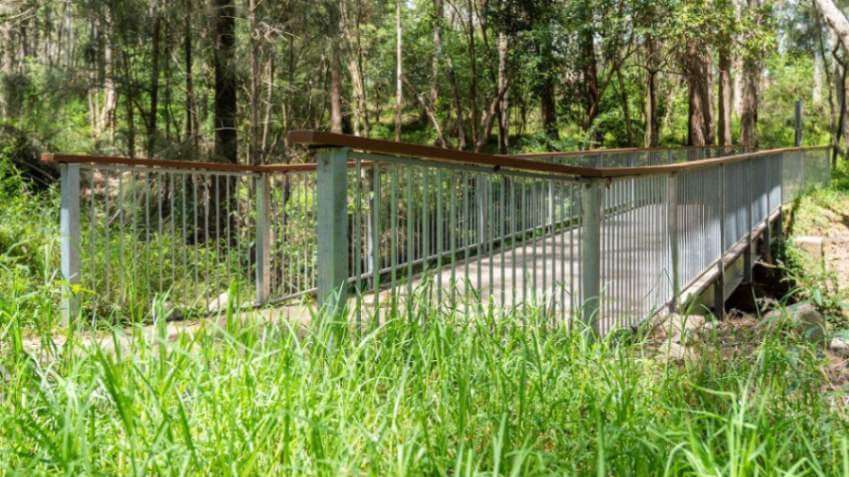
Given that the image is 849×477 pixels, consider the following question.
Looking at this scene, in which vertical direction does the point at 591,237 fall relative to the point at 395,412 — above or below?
above

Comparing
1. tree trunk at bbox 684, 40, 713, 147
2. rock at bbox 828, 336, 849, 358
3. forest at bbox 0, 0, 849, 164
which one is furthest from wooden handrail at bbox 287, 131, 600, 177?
tree trunk at bbox 684, 40, 713, 147

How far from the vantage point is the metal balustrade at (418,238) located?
374 centimetres

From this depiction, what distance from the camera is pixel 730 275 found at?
395 inches

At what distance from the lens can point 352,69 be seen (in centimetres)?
2405

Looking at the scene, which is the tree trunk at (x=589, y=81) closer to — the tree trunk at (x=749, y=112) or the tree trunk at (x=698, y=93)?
the tree trunk at (x=698, y=93)

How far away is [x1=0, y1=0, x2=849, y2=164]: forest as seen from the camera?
13.1m

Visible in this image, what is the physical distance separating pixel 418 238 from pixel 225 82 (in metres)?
6.80

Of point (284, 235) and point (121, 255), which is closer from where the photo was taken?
point (121, 255)

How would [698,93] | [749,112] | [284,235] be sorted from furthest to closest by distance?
[749,112]
[698,93]
[284,235]

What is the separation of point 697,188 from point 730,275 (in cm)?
250

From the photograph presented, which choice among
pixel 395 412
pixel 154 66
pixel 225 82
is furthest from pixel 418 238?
pixel 154 66

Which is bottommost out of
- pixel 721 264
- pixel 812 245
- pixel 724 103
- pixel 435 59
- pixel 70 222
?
pixel 812 245

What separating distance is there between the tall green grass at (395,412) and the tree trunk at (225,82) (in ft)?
32.1

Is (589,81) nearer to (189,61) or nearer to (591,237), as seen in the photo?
(189,61)
